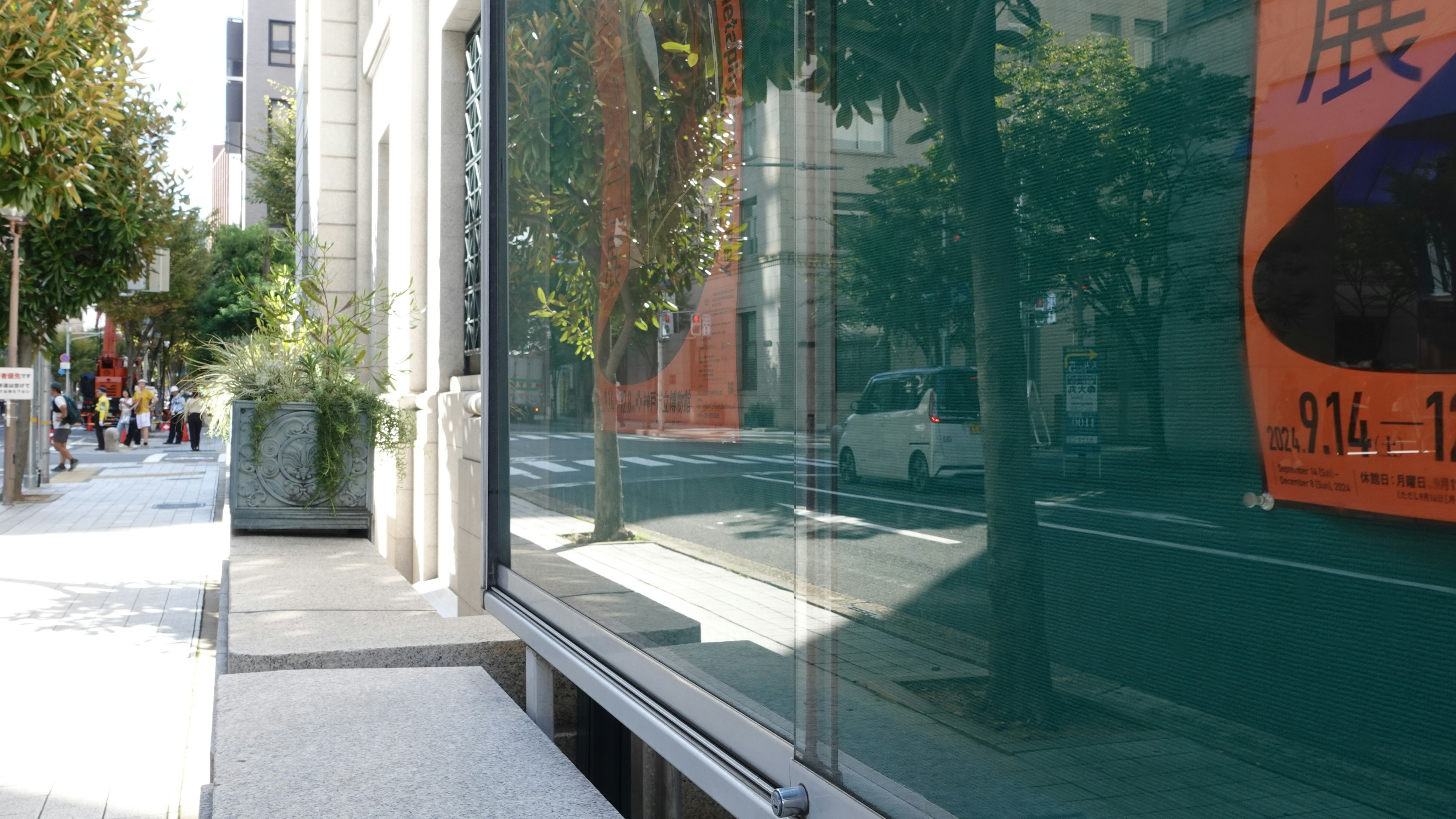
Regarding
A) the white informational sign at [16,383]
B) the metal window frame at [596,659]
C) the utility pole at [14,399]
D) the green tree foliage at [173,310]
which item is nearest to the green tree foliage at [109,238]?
the utility pole at [14,399]

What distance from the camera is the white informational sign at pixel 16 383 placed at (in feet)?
62.5

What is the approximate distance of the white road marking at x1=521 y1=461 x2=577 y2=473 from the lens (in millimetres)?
4211

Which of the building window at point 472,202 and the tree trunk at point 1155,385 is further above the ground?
the building window at point 472,202

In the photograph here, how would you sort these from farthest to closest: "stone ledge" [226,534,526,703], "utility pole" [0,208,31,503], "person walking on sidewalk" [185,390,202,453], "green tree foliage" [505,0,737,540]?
"person walking on sidewalk" [185,390,202,453] → "utility pole" [0,208,31,503] → "stone ledge" [226,534,526,703] → "green tree foliage" [505,0,737,540]

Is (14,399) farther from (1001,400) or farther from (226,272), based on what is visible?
(226,272)

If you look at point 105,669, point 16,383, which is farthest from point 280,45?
point 105,669

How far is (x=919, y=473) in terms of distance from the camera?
192 centimetres

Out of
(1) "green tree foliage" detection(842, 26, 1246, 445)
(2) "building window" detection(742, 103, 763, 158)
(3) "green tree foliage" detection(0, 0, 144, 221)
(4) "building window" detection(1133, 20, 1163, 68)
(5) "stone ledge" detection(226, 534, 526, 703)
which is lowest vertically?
(5) "stone ledge" detection(226, 534, 526, 703)

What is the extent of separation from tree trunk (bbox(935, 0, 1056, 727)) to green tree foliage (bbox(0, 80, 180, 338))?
64.2 feet

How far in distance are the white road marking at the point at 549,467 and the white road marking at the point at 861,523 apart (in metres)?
1.98

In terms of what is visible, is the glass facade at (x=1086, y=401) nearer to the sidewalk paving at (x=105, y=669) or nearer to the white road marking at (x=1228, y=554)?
the white road marking at (x=1228, y=554)

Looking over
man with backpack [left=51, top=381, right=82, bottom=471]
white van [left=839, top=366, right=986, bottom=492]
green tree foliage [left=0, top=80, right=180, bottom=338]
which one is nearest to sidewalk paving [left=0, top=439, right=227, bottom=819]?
white van [left=839, top=366, right=986, bottom=492]

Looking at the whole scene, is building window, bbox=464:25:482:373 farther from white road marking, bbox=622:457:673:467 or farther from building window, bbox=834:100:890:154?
building window, bbox=834:100:890:154

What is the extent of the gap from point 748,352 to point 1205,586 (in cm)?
132
